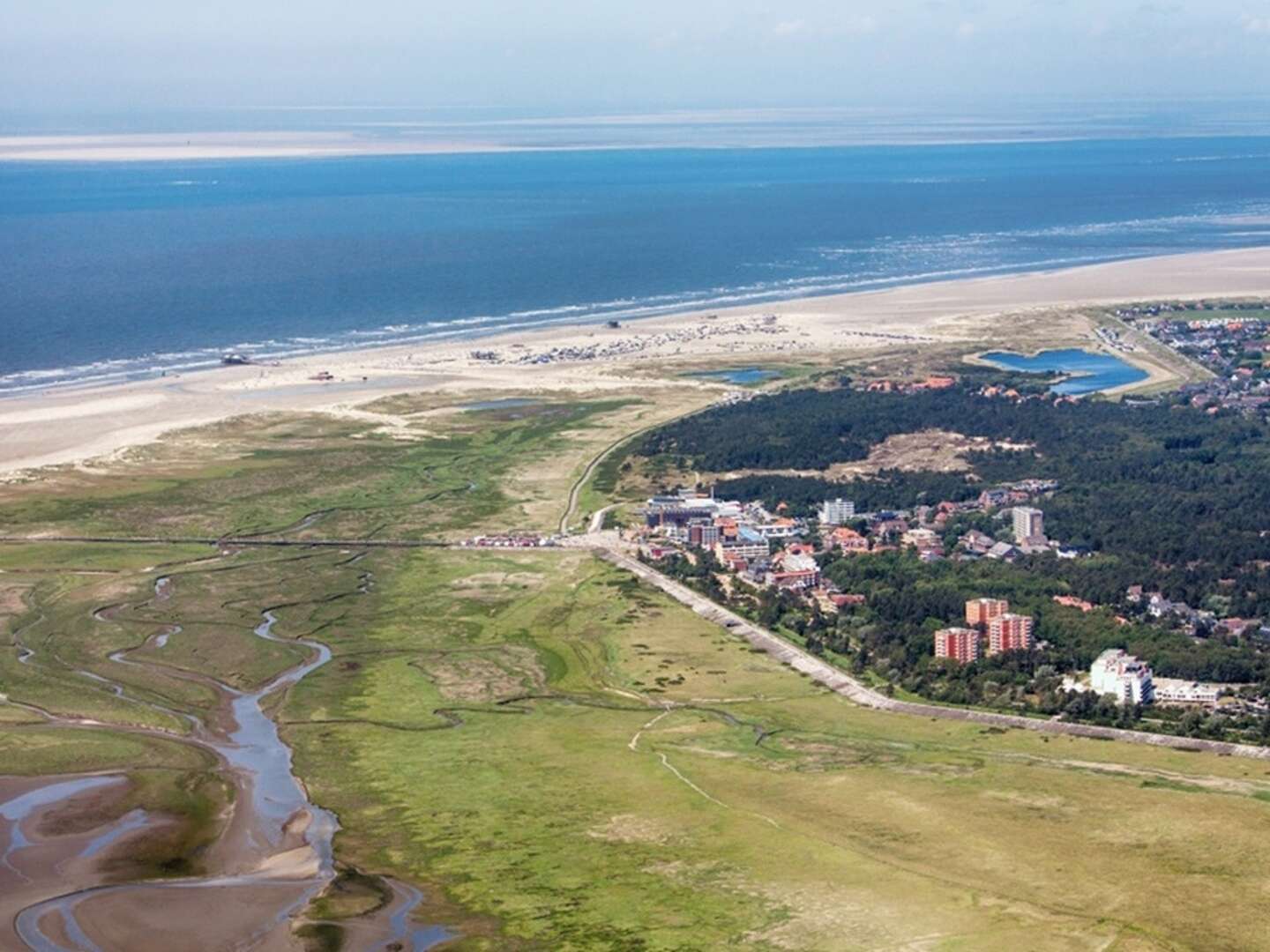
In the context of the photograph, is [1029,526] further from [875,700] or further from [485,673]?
[485,673]

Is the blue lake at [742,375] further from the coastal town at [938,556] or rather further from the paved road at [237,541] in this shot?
the paved road at [237,541]

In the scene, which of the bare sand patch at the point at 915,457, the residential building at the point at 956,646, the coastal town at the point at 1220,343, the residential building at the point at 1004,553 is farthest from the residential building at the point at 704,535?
the coastal town at the point at 1220,343

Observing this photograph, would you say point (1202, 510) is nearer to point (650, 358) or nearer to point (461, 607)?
point (461, 607)

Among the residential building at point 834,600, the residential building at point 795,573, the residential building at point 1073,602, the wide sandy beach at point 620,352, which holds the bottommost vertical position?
the residential building at point 834,600

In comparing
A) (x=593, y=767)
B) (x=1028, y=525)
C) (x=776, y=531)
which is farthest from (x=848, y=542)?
(x=593, y=767)

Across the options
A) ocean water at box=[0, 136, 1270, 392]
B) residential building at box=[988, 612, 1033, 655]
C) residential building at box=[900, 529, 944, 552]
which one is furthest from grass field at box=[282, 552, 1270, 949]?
ocean water at box=[0, 136, 1270, 392]

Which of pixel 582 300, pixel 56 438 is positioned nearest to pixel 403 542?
pixel 56 438
